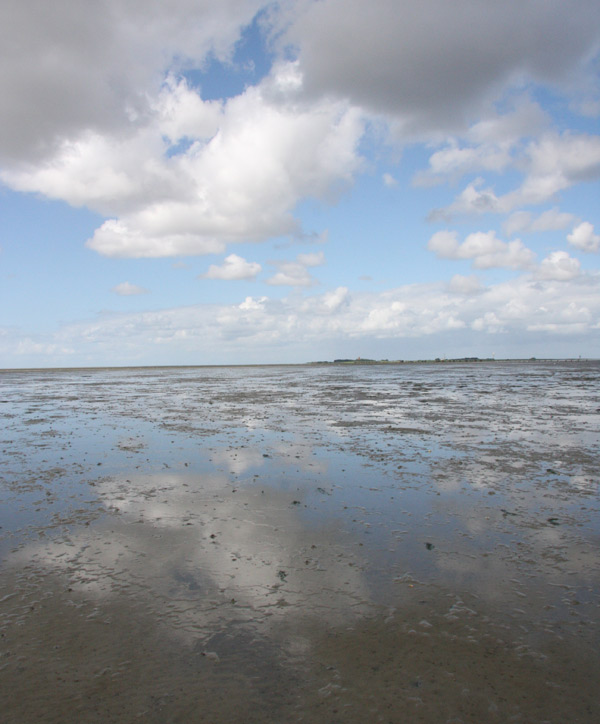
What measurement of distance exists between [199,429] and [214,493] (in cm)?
929

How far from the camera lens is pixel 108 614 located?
5.26 m

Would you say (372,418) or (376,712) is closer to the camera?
(376,712)

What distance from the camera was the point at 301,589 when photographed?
5809mm

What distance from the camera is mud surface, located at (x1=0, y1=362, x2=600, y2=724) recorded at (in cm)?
402

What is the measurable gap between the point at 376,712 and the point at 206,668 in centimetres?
168

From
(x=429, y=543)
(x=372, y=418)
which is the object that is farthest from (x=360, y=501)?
(x=372, y=418)

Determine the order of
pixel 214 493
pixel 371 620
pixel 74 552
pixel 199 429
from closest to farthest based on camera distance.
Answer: pixel 371 620
pixel 74 552
pixel 214 493
pixel 199 429

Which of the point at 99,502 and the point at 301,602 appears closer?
the point at 301,602

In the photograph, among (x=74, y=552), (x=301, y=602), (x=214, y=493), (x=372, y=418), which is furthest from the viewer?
(x=372, y=418)

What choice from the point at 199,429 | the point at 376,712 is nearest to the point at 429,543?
the point at 376,712

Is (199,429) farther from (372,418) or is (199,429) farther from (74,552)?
(74,552)

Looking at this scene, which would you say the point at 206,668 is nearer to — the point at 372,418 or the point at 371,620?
the point at 371,620

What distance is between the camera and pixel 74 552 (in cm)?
697

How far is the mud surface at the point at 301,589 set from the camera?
4023 millimetres
